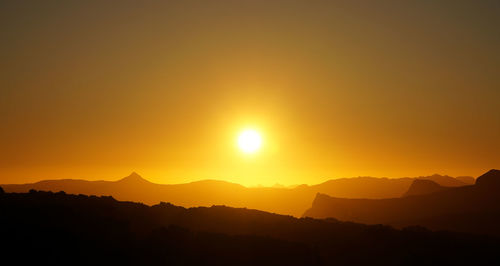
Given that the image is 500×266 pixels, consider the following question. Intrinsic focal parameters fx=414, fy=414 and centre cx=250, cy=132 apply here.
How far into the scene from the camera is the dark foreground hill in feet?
102

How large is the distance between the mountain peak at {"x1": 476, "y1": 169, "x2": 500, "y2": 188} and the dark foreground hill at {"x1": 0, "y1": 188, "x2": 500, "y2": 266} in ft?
338

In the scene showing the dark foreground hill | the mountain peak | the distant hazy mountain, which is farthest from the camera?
the mountain peak

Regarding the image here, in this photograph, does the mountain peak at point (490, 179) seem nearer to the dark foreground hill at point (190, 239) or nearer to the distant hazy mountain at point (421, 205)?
the distant hazy mountain at point (421, 205)

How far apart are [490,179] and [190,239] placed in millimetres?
155840

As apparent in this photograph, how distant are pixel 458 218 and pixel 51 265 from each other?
123 meters

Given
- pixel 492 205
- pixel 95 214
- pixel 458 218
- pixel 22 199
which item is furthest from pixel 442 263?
pixel 492 205

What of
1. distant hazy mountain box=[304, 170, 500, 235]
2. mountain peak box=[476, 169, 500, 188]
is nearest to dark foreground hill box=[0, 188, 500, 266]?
distant hazy mountain box=[304, 170, 500, 235]

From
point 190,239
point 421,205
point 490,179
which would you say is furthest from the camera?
point 421,205

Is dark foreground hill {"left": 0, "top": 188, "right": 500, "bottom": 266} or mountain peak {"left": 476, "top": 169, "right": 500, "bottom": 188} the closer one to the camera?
dark foreground hill {"left": 0, "top": 188, "right": 500, "bottom": 266}

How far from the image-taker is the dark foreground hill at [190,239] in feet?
102

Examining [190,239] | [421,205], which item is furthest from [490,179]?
[190,239]

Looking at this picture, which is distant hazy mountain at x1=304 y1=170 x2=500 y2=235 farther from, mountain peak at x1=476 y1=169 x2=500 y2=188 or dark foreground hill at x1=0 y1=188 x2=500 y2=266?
dark foreground hill at x1=0 y1=188 x2=500 y2=266

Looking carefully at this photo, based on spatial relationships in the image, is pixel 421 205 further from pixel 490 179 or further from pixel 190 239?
pixel 190 239

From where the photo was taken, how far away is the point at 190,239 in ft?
120
